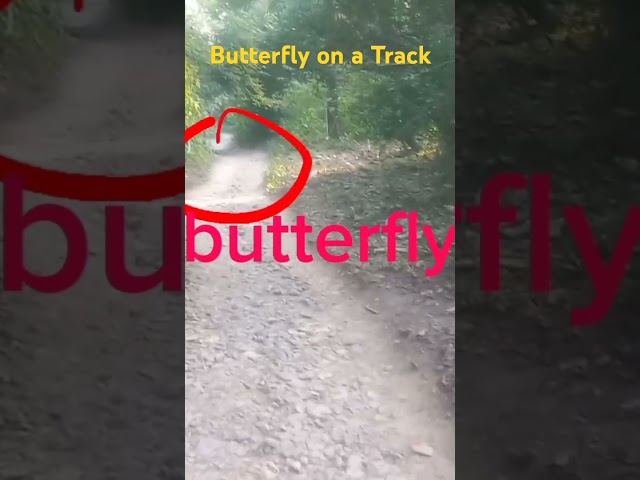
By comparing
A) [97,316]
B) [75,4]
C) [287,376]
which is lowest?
[287,376]

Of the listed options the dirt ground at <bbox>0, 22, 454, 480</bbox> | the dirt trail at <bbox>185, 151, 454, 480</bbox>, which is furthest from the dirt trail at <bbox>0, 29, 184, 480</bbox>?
the dirt trail at <bbox>185, 151, 454, 480</bbox>

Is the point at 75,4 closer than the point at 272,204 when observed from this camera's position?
Yes

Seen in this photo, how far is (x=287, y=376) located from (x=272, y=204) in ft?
1.45

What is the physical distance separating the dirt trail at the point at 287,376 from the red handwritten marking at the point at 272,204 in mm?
23

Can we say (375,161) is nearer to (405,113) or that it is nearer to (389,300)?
(405,113)

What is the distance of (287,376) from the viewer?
4.91ft

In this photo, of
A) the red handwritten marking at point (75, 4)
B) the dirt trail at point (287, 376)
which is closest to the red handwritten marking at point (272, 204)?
the dirt trail at point (287, 376)

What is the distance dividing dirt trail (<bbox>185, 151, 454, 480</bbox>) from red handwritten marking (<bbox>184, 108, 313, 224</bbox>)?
0.9 inches

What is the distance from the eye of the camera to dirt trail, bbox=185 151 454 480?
1.45 metres

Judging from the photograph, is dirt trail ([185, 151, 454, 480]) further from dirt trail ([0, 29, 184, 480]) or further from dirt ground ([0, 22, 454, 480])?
dirt trail ([0, 29, 184, 480])

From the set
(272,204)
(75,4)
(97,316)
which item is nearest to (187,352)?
(97,316)

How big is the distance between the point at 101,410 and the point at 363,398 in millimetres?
642

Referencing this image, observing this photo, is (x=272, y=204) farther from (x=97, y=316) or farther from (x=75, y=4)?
(x=75, y=4)

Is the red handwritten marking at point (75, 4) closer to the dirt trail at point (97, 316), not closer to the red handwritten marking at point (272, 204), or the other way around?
the dirt trail at point (97, 316)
